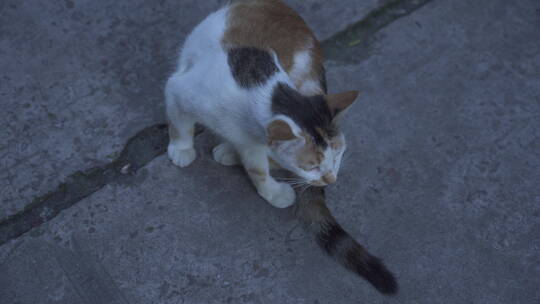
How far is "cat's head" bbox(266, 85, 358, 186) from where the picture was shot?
5.46ft

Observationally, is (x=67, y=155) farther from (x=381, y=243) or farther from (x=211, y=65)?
(x=381, y=243)

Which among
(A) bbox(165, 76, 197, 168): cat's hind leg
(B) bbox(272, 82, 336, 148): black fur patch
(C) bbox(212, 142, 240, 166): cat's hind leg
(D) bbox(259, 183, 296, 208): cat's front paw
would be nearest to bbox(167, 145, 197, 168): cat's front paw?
(A) bbox(165, 76, 197, 168): cat's hind leg

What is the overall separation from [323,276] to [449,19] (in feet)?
5.86

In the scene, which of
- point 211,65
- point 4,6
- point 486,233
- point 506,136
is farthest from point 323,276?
point 4,6

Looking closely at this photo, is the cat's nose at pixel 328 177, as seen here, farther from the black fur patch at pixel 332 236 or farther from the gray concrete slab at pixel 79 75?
the gray concrete slab at pixel 79 75

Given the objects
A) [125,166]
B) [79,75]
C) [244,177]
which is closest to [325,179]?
[244,177]

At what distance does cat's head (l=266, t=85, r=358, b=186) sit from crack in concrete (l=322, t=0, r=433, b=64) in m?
1.00

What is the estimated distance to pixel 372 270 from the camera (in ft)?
6.43

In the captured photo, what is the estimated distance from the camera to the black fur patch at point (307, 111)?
5.49 ft

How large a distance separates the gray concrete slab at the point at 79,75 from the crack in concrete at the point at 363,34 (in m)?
0.06

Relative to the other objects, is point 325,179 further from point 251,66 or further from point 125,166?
point 125,166

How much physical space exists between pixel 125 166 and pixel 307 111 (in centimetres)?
103

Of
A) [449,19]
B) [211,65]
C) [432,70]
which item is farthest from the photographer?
[449,19]

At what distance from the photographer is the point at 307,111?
5.53 ft
